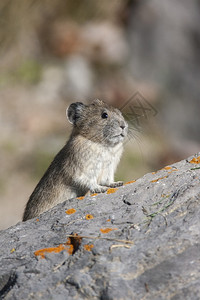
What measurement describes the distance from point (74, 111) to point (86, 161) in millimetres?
1000

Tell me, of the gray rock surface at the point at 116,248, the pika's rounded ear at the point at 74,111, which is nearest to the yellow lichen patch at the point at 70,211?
the gray rock surface at the point at 116,248

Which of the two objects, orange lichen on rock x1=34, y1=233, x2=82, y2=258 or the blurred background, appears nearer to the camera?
orange lichen on rock x1=34, y1=233, x2=82, y2=258

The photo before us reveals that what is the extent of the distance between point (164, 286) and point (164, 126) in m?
12.3

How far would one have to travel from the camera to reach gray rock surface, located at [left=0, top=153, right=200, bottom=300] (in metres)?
5.12

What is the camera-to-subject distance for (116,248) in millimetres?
5527

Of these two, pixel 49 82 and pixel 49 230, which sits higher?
pixel 49 82

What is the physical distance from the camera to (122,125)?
846cm

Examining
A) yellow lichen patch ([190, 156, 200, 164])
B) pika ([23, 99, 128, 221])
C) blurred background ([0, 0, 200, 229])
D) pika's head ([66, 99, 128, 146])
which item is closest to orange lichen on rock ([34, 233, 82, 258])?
yellow lichen patch ([190, 156, 200, 164])

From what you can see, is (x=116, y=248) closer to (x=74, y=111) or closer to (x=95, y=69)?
(x=74, y=111)

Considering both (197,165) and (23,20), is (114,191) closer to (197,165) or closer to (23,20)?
(197,165)

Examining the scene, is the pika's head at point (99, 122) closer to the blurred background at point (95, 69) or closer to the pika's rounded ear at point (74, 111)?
the pika's rounded ear at point (74, 111)

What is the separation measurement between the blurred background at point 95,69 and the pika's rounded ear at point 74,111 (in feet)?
20.3

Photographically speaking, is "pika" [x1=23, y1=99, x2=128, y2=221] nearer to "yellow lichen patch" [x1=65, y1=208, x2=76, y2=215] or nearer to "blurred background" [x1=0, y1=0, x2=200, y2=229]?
Result: "yellow lichen patch" [x1=65, y1=208, x2=76, y2=215]

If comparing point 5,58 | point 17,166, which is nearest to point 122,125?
point 17,166
